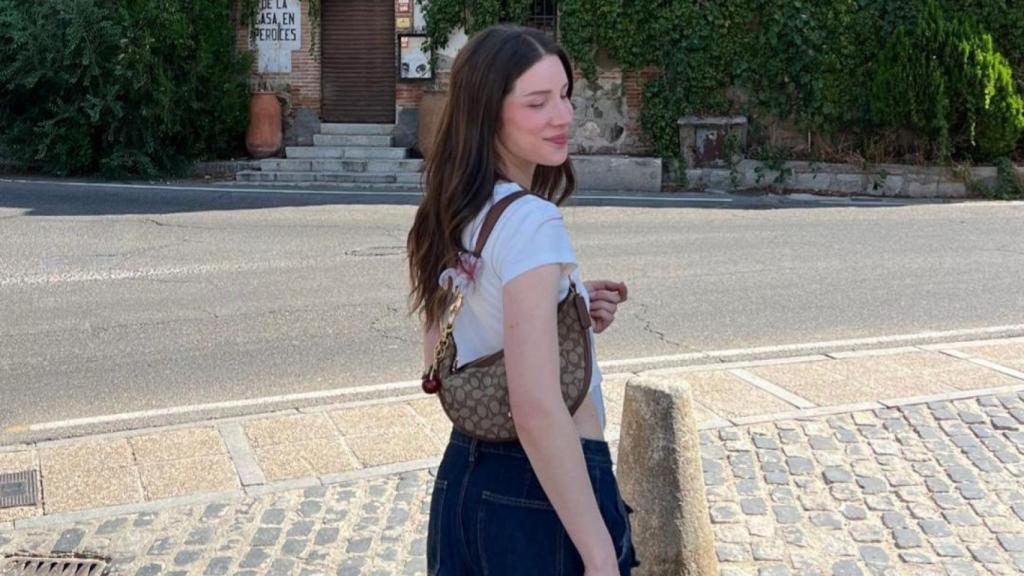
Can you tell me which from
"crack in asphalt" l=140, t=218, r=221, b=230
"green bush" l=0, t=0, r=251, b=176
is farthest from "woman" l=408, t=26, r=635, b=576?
"green bush" l=0, t=0, r=251, b=176

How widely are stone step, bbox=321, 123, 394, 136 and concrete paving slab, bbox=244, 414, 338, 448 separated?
1488 cm

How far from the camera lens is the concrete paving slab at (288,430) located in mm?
5734

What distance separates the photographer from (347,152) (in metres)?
19.8

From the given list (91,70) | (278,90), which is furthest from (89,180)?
(278,90)

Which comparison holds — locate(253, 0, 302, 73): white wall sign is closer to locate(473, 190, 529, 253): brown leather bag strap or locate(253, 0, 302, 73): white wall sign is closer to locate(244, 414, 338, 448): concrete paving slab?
locate(244, 414, 338, 448): concrete paving slab

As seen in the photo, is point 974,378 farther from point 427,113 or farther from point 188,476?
point 427,113

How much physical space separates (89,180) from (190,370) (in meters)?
12.6

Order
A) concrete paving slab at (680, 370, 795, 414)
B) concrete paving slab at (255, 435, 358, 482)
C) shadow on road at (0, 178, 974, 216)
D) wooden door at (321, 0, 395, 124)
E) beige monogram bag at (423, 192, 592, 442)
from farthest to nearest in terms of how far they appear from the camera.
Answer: wooden door at (321, 0, 395, 124) < shadow on road at (0, 178, 974, 216) < concrete paving slab at (680, 370, 795, 414) < concrete paving slab at (255, 435, 358, 482) < beige monogram bag at (423, 192, 592, 442)

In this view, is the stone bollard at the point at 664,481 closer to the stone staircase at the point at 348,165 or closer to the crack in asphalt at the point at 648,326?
the crack in asphalt at the point at 648,326

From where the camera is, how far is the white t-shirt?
6.53ft

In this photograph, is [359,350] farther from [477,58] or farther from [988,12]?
[988,12]

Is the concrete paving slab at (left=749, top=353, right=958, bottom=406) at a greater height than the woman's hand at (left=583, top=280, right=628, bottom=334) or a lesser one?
lesser

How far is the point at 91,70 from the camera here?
61.2ft

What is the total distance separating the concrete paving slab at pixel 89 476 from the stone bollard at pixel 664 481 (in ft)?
7.72
